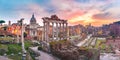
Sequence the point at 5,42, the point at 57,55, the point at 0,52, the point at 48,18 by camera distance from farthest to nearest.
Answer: the point at 48,18 → the point at 5,42 → the point at 57,55 → the point at 0,52

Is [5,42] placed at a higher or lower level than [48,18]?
lower

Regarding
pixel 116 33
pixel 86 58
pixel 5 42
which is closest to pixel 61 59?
pixel 86 58

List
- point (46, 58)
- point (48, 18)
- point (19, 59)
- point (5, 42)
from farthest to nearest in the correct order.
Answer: point (48, 18)
point (5, 42)
point (46, 58)
point (19, 59)

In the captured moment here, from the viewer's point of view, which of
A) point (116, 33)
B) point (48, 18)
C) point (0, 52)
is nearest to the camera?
point (0, 52)

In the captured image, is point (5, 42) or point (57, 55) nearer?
point (57, 55)

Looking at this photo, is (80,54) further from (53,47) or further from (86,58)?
(53,47)

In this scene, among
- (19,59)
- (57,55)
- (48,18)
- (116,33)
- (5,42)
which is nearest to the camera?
(19,59)

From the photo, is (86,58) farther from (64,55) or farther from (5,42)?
(5,42)

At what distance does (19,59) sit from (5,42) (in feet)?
47.2

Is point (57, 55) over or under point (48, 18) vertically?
under

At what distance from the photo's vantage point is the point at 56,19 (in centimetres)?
7125

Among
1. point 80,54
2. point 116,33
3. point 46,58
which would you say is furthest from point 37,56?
point 116,33

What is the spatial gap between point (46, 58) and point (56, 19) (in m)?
34.7

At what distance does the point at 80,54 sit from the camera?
39594mm
